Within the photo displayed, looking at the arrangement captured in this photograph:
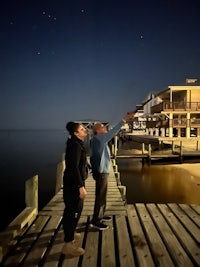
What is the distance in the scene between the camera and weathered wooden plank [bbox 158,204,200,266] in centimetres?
454

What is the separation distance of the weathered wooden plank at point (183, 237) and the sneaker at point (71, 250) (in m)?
1.86

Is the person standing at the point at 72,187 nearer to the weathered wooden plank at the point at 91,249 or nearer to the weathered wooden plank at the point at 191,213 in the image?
the weathered wooden plank at the point at 91,249

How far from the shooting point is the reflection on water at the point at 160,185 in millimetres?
16558

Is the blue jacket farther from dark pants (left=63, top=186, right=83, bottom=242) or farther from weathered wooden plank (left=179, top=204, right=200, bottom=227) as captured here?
weathered wooden plank (left=179, top=204, right=200, bottom=227)

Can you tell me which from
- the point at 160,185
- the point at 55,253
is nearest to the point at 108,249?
the point at 55,253

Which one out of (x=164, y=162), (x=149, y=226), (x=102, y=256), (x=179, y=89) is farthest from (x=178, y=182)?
(x=179, y=89)

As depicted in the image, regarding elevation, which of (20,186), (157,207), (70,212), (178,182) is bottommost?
(20,186)

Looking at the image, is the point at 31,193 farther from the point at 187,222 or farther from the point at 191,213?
the point at 191,213

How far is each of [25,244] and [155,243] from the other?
2.42 metres

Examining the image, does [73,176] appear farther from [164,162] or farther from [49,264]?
[164,162]

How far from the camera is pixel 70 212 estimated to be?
447cm

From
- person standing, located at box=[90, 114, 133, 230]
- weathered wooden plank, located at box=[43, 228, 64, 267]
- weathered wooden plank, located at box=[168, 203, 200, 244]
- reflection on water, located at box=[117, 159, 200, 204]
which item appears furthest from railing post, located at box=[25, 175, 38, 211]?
reflection on water, located at box=[117, 159, 200, 204]

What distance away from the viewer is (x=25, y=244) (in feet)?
16.3

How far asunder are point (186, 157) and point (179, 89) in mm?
15541
